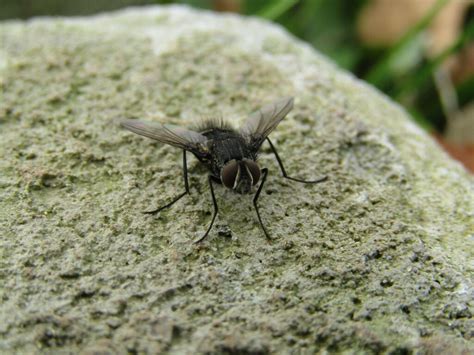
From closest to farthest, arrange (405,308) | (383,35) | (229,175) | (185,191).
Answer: (405,308), (229,175), (185,191), (383,35)

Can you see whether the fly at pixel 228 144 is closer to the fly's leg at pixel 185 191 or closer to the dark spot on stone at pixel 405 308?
the fly's leg at pixel 185 191

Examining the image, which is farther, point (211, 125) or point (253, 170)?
point (211, 125)


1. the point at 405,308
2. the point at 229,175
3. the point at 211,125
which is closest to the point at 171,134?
the point at 211,125

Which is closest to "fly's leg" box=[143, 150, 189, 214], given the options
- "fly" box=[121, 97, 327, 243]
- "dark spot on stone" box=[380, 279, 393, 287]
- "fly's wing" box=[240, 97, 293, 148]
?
"fly" box=[121, 97, 327, 243]

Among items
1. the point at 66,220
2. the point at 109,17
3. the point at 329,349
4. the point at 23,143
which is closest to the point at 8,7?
the point at 109,17

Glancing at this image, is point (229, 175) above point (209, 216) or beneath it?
above

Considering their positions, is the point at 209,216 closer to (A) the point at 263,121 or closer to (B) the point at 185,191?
(B) the point at 185,191

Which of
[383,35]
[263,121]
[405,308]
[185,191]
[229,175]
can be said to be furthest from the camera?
[383,35]
